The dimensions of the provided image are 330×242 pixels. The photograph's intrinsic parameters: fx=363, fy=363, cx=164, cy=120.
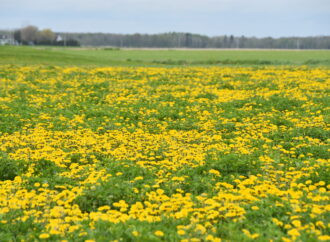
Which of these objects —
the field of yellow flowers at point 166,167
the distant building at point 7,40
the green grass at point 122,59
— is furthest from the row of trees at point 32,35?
the field of yellow flowers at point 166,167

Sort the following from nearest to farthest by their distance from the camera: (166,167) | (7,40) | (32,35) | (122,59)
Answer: (166,167) < (122,59) < (7,40) < (32,35)

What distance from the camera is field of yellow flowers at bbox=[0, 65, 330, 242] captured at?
6344 millimetres

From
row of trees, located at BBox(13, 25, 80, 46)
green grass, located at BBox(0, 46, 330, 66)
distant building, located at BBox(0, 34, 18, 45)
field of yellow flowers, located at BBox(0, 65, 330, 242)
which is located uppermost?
row of trees, located at BBox(13, 25, 80, 46)

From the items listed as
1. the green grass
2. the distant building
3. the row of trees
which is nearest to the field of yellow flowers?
the green grass

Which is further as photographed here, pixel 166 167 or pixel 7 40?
pixel 7 40

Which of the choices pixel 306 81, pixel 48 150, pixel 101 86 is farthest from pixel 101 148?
pixel 306 81

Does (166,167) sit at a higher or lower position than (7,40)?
lower

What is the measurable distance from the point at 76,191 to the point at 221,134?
6363 millimetres

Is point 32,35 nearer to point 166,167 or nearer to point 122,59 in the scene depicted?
point 122,59

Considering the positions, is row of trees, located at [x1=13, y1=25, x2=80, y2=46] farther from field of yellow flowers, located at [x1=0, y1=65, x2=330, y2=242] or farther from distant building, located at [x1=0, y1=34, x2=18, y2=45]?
field of yellow flowers, located at [x1=0, y1=65, x2=330, y2=242]

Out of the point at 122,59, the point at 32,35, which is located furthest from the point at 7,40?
the point at 122,59

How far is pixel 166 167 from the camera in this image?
31.1 feet

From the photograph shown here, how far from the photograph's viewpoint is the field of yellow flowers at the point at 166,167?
6344 millimetres

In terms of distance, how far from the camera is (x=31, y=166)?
9.58m
